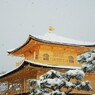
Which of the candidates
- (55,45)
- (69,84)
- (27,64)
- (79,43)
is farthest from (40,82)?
(79,43)

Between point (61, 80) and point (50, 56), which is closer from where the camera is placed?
point (61, 80)

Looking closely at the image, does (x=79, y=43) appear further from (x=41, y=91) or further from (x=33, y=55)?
(x=41, y=91)

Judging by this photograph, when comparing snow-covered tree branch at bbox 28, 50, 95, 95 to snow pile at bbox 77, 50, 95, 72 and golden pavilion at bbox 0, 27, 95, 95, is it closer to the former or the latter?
snow pile at bbox 77, 50, 95, 72

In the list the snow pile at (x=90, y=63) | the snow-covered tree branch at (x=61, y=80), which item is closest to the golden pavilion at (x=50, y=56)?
the snow pile at (x=90, y=63)

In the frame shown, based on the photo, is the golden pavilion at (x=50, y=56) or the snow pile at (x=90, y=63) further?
the golden pavilion at (x=50, y=56)

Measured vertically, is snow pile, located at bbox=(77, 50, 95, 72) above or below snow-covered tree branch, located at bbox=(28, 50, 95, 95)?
above

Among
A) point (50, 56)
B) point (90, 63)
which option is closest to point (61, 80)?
point (90, 63)

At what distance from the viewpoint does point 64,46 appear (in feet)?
93.1

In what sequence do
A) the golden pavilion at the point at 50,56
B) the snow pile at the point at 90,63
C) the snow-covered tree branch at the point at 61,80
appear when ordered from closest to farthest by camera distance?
the snow-covered tree branch at the point at 61,80
the snow pile at the point at 90,63
the golden pavilion at the point at 50,56

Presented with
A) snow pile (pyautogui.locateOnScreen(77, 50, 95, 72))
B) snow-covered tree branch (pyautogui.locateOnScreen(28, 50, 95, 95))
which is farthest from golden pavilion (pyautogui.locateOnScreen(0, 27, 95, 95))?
snow-covered tree branch (pyautogui.locateOnScreen(28, 50, 95, 95))

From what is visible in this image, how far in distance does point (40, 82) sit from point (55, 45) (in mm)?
9988

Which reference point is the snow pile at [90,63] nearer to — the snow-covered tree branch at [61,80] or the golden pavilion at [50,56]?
the snow-covered tree branch at [61,80]

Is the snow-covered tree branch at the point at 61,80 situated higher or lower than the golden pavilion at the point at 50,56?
lower

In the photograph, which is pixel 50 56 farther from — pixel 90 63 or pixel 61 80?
pixel 61 80
